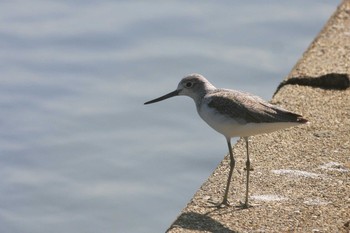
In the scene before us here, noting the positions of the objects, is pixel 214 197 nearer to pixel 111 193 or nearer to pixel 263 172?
pixel 263 172

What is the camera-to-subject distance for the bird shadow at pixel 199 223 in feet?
22.2

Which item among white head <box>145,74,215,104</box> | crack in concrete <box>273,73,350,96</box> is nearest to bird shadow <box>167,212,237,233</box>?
white head <box>145,74,215,104</box>

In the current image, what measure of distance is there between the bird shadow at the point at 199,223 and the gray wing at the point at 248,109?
739mm

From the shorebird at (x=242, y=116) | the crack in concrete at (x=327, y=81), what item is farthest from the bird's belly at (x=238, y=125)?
the crack in concrete at (x=327, y=81)

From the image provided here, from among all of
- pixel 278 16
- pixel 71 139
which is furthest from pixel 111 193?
pixel 278 16

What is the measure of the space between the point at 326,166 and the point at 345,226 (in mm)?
1045

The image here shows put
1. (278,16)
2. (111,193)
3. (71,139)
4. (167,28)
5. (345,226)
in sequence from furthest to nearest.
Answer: (278,16), (167,28), (71,139), (111,193), (345,226)

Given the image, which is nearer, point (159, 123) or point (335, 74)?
point (335, 74)

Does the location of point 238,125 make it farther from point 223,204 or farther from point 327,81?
point 327,81

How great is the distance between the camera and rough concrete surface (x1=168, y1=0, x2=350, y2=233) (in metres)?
6.85

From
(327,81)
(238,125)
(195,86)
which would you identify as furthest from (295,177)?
(327,81)

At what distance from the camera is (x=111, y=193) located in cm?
926

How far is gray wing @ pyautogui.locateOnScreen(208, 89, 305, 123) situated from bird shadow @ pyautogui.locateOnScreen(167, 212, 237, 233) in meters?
0.74

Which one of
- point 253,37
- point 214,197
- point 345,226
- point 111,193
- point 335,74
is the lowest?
point 345,226
